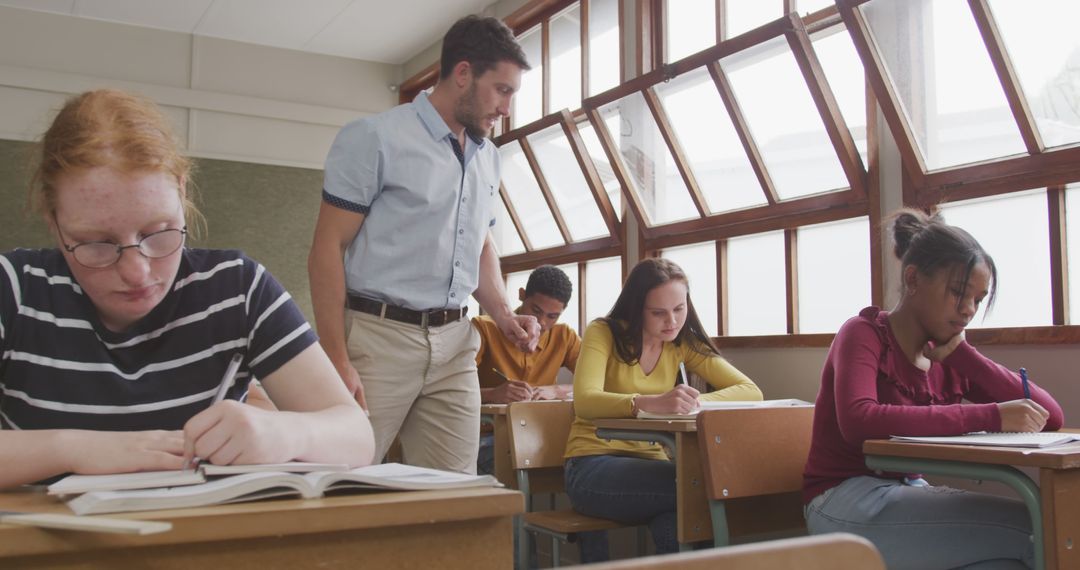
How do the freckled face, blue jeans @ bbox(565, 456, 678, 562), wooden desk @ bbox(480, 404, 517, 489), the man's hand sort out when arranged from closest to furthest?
the freckled face
the man's hand
blue jeans @ bbox(565, 456, 678, 562)
wooden desk @ bbox(480, 404, 517, 489)

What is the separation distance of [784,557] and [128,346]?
0.90 meters

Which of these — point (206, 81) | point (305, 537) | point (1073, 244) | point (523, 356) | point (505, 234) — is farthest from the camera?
point (206, 81)

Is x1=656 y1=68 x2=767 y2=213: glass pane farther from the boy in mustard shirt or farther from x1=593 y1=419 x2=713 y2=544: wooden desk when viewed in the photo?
x1=593 y1=419 x2=713 y2=544: wooden desk

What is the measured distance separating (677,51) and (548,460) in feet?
7.41

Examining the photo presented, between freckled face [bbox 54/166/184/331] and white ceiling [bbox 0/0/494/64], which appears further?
white ceiling [bbox 0/0/494/64]

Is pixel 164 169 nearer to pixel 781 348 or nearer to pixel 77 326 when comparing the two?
pixel 77 326

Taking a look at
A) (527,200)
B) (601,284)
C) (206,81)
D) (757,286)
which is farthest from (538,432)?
(206,81)

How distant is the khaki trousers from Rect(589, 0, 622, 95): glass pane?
9.50ft

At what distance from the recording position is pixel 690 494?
2398mm

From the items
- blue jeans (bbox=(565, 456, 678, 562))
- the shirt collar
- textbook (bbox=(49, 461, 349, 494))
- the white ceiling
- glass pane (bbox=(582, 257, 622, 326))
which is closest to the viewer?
textbook (bbox=(49, 461, 349, 494))

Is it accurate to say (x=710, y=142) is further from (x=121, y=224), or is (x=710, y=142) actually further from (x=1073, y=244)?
(x=121, y=224)

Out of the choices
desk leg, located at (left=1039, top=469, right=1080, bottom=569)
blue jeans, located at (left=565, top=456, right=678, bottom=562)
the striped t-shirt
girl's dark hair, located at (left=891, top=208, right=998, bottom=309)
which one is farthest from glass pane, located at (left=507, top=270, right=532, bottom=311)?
the striped t-shirt

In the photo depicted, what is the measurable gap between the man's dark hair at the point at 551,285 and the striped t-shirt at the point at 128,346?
108 inches

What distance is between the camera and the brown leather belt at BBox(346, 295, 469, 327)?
7.19 feet
